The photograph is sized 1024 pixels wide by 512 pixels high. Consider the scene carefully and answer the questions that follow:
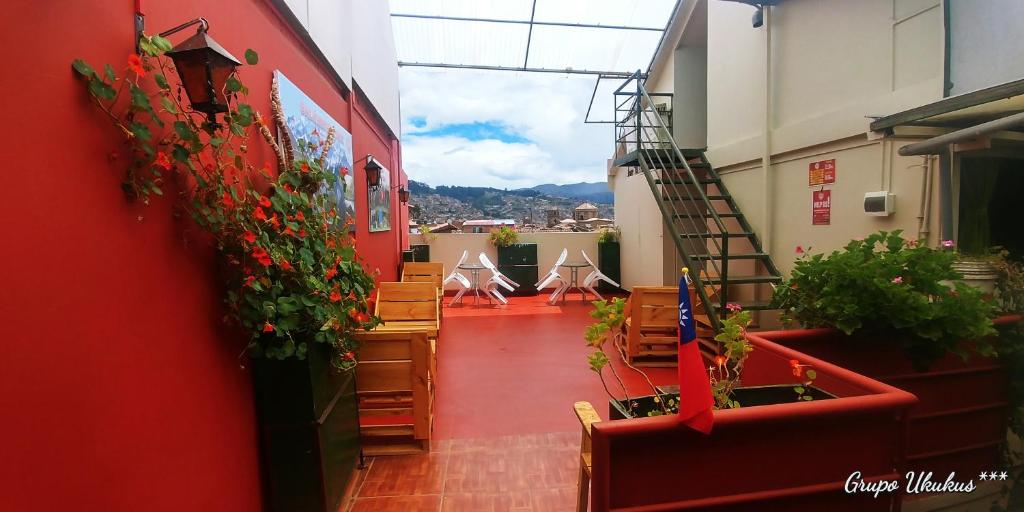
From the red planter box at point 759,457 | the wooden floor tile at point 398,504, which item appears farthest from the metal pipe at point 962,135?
the wooden floor tile at point 398,504

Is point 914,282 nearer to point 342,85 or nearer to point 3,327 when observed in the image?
point 3,327

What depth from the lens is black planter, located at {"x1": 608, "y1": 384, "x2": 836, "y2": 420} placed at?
1.78m

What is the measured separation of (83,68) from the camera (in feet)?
3.95

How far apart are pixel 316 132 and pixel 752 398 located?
10.1 ft

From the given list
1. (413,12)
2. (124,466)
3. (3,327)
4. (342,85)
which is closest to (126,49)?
(3,327)

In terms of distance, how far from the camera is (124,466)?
4.35ft

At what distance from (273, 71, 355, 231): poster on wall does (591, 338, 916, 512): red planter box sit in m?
2.20

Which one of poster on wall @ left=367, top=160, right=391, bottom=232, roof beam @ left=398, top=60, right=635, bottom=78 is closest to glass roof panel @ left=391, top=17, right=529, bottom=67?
roof beam @ left=398, top=60, right=635, bottom=78

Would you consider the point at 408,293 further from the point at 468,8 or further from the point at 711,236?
the point at 468,8

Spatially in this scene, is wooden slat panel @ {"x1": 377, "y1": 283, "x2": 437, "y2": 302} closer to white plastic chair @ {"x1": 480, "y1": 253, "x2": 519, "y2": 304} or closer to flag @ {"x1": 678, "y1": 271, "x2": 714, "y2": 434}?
flag @ {"x1": 678, "y1": 271, "x2": 714, "y2": 434}

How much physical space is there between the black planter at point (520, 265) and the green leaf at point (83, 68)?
8642mm

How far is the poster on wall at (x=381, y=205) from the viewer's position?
5.05 m

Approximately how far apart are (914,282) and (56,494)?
3.32 m

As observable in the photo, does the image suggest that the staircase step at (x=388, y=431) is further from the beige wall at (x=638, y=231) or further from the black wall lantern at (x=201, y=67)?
the beige wall at (x=638, y=231)
